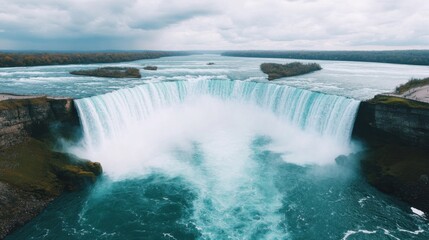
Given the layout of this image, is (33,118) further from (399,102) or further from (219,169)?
(399,102)

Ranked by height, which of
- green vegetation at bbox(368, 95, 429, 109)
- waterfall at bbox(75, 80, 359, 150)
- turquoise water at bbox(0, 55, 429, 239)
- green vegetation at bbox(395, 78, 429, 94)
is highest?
green vegetation at bbox(395, 78, 429, 94)

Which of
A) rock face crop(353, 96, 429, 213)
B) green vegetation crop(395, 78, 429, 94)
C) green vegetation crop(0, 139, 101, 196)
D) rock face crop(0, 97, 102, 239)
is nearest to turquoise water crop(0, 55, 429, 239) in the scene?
rock face crop(0, 97, 102, 239)

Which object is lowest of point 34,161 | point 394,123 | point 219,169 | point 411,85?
point 219,169

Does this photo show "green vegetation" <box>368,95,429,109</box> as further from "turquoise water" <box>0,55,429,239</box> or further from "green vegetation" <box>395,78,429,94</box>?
"green vegetation" <box>395,78,429,94</box>

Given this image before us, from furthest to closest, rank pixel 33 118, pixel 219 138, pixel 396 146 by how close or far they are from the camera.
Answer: pixel 219 138
pixel 33 118
pixel 396 146

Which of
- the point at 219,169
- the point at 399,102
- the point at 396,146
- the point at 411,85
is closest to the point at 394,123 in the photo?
A: the point at 399,102

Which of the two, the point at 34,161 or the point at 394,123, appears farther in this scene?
the point at 394,123

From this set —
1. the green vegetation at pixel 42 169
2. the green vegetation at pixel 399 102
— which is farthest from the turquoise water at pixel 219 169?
the green vegetation at pixel 399 102
